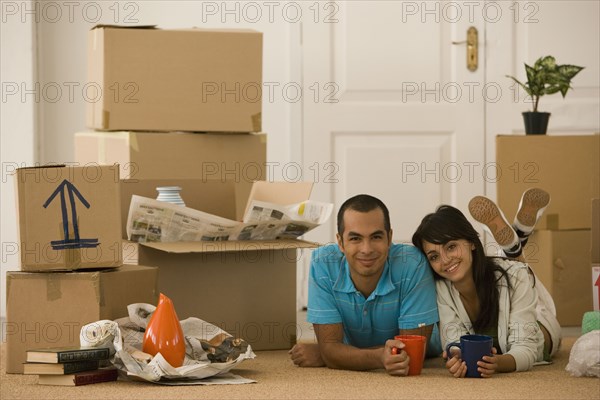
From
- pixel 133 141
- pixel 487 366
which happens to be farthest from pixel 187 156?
pixel 487 366

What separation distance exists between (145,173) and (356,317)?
0.90 meters

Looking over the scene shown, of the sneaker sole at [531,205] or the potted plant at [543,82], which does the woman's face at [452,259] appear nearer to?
the sneaker sole at [531,205]

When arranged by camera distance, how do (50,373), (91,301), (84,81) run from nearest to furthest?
(50,373) < (91,301) < (84,81)

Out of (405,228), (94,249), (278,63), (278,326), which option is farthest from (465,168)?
(94,249)

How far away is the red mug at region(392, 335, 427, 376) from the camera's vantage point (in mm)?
2344

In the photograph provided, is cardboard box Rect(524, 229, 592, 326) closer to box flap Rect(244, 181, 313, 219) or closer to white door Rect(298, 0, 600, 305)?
white door Rect(298, 0, 600, 305)

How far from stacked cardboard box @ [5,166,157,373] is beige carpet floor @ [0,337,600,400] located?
0.45ft

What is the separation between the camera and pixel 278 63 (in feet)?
13.3

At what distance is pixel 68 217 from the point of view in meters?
2.47

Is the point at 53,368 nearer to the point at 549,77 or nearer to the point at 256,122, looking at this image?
the point at 256,122

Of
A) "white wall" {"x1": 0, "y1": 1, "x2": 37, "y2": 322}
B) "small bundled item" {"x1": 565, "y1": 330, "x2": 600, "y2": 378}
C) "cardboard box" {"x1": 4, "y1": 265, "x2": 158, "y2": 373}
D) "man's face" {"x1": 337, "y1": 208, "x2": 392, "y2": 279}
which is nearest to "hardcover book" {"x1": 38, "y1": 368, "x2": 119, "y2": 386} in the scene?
"cardboard box" {"x1": 4, "y1": 265, "x2": 158, "y2": 373}

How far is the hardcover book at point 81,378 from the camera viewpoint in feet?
7.46

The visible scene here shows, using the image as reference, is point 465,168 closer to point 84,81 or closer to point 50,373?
point 84,81

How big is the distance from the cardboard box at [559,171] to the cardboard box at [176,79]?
3.42ft
